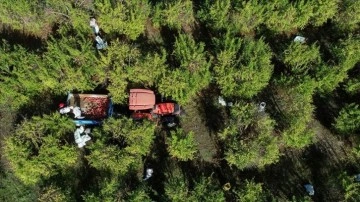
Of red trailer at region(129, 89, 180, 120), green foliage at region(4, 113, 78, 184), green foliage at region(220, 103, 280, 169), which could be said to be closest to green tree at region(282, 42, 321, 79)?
green foliage at region(220, 103, 280, 169)

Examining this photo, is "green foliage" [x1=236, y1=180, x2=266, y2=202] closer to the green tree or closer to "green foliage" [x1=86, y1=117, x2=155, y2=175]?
"green foliage" [x1=86, y1=117, x2=155, y2=175]

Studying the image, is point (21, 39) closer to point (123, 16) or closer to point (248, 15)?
point (123, 16)

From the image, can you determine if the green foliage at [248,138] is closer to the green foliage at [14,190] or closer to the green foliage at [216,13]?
the green foliage at [216,13]

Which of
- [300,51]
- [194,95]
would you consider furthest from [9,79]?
[300,51]

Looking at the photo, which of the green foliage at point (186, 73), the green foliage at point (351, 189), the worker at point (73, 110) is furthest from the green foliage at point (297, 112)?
the worker at point (73, 110)

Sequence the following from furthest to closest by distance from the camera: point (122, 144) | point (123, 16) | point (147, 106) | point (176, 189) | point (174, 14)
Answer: point (174, 14)
point (123, 16)
point (147, 106)
point (122, 144)
point (176, 189)

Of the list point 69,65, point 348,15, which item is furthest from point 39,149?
point 348,15

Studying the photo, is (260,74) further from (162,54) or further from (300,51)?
(162,54)
